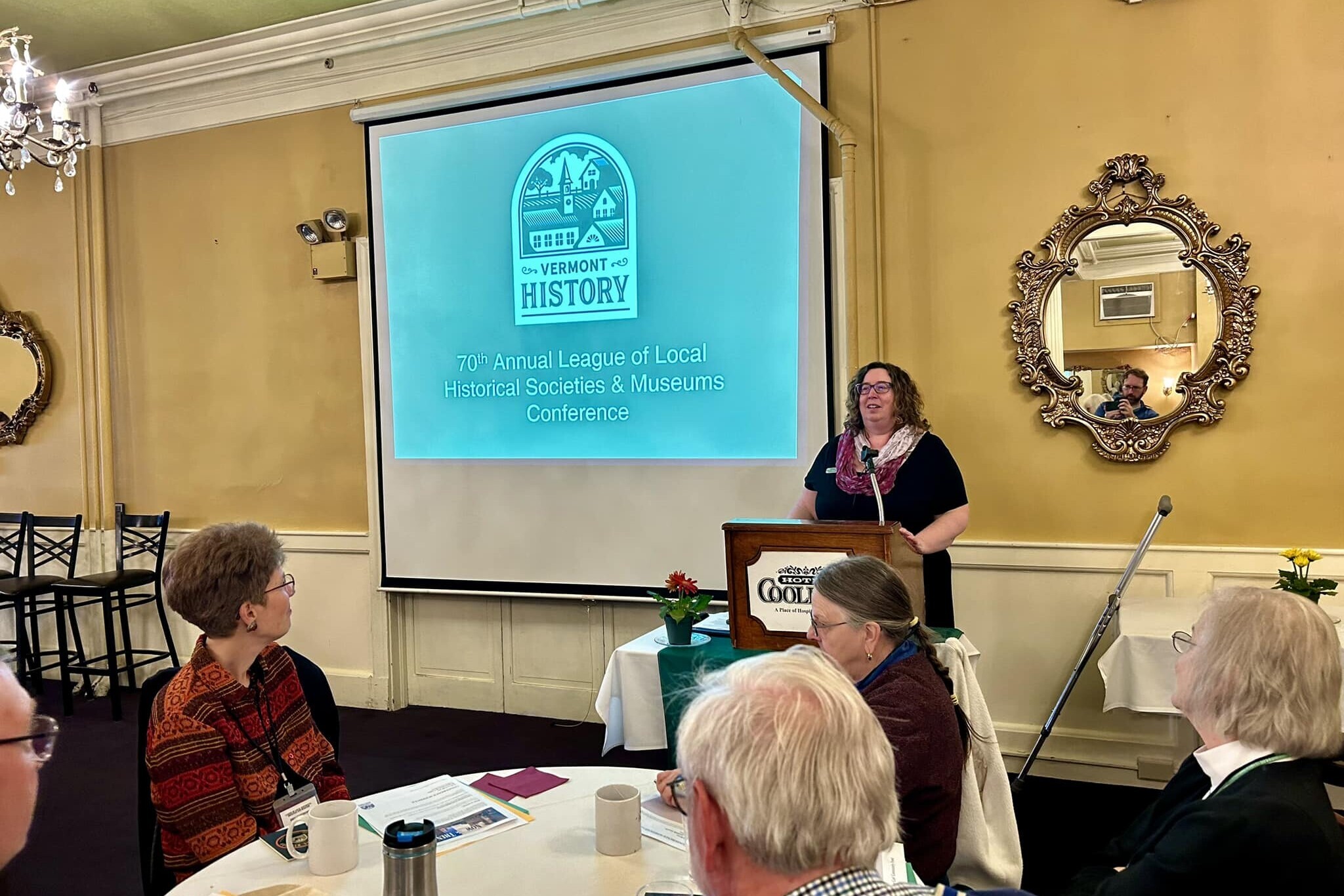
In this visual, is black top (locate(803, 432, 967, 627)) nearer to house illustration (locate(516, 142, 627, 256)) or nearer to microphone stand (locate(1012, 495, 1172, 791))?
microphone stand (locate(1012, 495, 1172, 791))

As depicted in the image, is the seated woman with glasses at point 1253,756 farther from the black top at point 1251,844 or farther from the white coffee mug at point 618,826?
the white coffee mug at point 618,826

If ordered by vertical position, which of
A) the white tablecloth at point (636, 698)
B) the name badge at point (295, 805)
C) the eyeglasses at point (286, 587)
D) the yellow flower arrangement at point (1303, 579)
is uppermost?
the eyeglasses at point (286, 587)

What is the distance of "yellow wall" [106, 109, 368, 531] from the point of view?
5016 millimetres

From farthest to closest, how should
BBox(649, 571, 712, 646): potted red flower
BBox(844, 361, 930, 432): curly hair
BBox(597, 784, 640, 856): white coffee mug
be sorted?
1. BBox(844, 361, 930, 432): curly hair
2. BBox(649, 571, 712, 646): potted red flower
3. BBox(597, 784, 640, 856): white coffee mug

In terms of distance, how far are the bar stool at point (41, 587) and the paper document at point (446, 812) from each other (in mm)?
4117

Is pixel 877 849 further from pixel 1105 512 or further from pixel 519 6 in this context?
pixel 519 6

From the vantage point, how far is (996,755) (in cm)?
223

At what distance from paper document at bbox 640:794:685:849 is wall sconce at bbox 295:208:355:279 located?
384 cm

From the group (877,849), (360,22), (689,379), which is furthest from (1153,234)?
(360,22)

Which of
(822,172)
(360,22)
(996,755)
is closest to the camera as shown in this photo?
(996,755)

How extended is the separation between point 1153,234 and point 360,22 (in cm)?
373

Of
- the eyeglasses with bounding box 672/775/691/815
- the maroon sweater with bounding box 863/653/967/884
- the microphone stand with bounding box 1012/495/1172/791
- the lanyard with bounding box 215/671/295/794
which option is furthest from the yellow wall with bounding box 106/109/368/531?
the maroon sweater with bounding box 863/653/967/884

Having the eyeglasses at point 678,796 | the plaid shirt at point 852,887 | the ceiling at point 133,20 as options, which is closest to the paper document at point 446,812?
the eyeglasses at point 678,796

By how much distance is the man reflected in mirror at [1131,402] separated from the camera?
3625 mm
